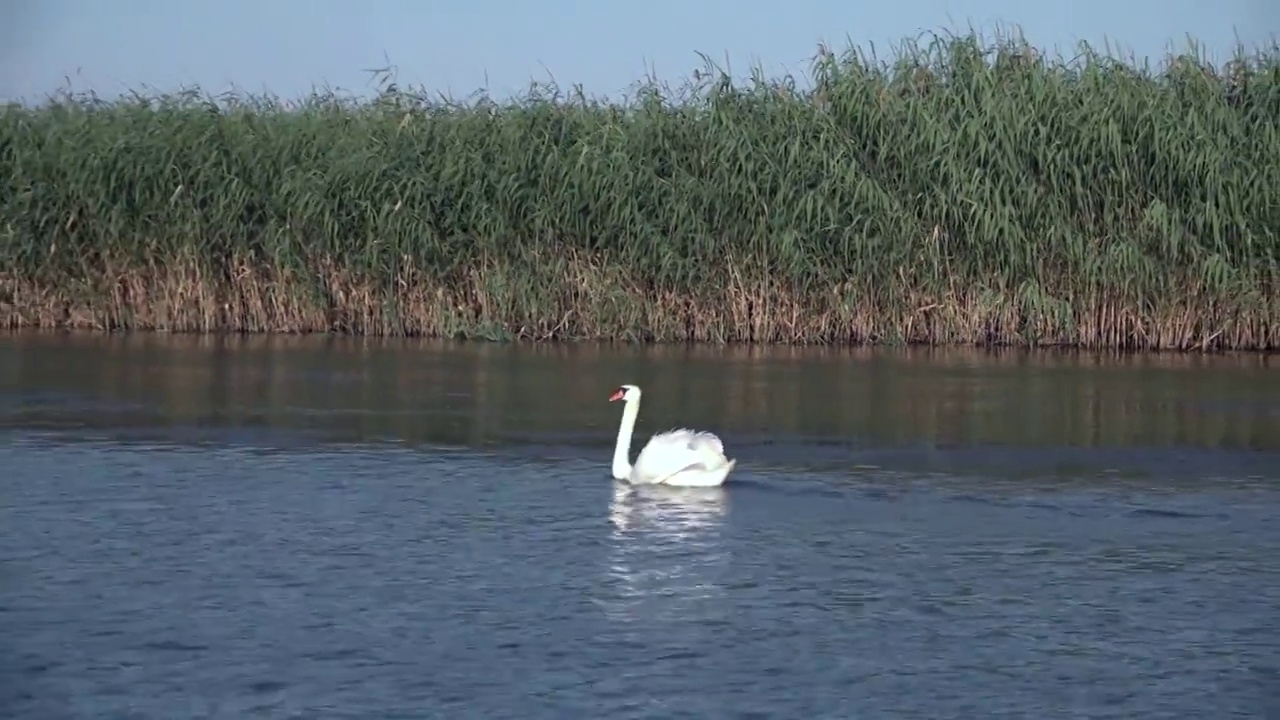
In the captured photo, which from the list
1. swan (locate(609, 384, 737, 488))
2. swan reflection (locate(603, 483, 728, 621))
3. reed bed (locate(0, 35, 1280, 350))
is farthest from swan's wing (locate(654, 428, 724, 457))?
reed bed (locate(0, 35, 1280, 350))

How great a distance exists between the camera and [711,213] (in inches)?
812

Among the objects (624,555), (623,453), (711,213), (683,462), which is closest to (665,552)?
(624,555)

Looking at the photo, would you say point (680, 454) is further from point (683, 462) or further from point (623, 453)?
point (623, 453)

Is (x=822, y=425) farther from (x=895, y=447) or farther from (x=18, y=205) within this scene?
(x=18, y=205)

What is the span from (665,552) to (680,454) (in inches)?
75.4

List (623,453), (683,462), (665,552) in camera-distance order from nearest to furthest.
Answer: (665,552) → (683,462) → (623,453)

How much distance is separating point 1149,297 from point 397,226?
794 centimetres

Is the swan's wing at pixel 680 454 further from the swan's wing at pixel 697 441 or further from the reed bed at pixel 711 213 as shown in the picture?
the reed bed at pixel 711 213

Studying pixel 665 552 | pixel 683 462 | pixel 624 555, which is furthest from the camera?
pixel 683 462

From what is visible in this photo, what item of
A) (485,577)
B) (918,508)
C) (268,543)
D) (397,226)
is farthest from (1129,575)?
(397,226)

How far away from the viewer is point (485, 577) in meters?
8.52

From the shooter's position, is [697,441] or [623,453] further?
[623,453]

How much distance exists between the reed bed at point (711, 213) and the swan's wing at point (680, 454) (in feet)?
30.0

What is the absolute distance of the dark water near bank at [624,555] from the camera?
6867 millimetres
